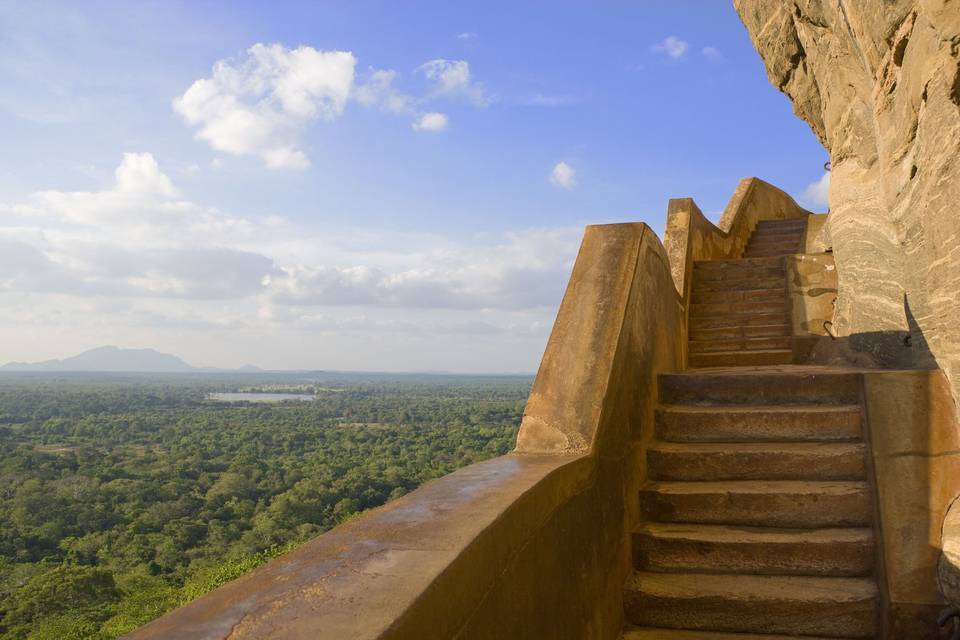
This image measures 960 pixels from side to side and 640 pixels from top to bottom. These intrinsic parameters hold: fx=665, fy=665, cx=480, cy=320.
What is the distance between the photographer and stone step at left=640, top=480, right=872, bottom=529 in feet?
10.4

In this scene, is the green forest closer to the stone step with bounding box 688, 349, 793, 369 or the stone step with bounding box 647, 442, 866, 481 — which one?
the stone step with bounding box 688, 349, 793, 369

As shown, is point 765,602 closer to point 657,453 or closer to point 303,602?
point 657,453

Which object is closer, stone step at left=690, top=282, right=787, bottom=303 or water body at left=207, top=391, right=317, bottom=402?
stone step at left=690, top=282, right=787, bottom=303

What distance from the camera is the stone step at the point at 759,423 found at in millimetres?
3594

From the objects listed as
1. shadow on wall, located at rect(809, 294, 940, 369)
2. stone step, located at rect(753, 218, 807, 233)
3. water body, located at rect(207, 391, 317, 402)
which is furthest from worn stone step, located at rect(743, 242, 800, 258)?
water body, located at rect(207, 391, 317, 402)

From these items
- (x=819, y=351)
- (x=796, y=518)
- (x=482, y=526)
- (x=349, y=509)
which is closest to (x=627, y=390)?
(x=796, y=518)

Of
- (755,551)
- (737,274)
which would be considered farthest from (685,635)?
(737,274)

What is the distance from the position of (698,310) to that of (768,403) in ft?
10.4

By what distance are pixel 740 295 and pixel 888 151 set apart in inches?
116

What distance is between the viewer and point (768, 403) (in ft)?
12.9

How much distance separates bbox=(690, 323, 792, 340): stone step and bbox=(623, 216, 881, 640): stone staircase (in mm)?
2541

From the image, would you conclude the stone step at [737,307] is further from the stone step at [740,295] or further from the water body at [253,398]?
the water body at [253,398]

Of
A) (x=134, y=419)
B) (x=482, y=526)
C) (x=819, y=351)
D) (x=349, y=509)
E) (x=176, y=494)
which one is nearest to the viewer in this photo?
(x=482, y=526)

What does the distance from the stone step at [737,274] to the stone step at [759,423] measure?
3920 mm
